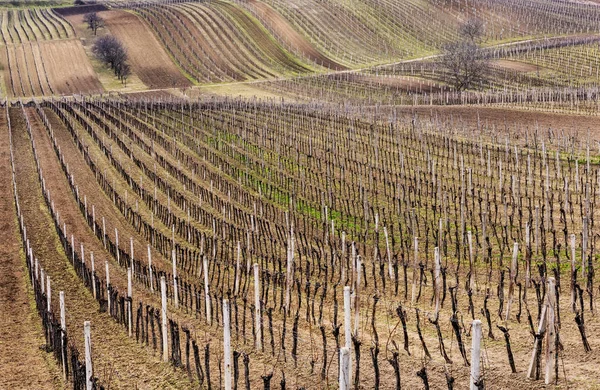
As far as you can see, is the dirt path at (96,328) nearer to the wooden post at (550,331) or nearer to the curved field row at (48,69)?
the wooden post at (550,331)

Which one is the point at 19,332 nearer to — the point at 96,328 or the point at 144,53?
the point at 96,328

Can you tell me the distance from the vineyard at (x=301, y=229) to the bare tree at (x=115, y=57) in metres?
1.56

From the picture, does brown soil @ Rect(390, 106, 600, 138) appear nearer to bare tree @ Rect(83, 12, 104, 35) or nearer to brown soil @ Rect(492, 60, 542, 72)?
brown soil @ Rect(492, 60, 542, 72)

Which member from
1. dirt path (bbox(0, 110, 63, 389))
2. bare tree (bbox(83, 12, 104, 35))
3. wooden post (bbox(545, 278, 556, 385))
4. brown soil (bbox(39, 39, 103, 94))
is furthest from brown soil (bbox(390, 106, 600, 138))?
bare tree (bbox(83, 12, 104, 35))

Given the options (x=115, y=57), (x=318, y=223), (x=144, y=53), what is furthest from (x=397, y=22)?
(x=318, y=223)

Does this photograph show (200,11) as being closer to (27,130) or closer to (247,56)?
(247,56)

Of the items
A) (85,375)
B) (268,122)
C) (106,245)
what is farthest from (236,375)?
(268,122)

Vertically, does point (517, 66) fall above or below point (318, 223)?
below

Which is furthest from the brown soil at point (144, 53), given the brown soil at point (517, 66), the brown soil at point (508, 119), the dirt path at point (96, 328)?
the dirt path at point (96, 328)

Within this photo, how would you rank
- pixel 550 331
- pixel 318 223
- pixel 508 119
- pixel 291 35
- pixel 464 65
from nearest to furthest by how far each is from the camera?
pixel 550 331
pixel 318 223
pixel 508 119
pixel 464 65
pixel 291 35

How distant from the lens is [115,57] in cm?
7569

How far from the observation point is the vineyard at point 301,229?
14.0 metres

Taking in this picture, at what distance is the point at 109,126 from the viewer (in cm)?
4500

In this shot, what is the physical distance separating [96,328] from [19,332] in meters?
1.77
